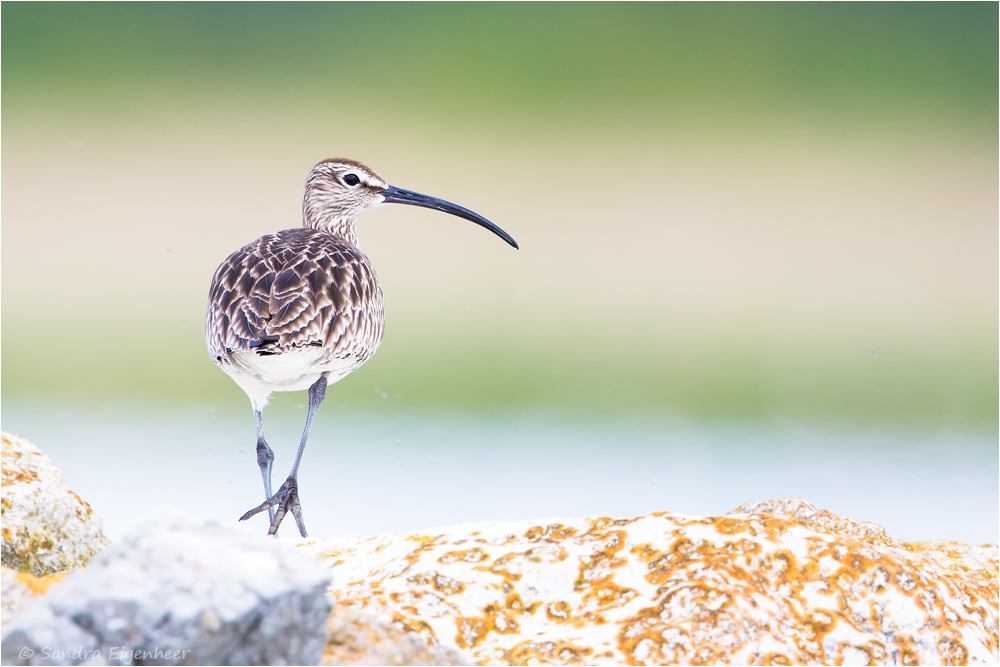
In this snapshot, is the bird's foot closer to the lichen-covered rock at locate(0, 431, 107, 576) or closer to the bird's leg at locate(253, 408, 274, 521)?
the bird's leg at locate(253, 408, 274, 521)

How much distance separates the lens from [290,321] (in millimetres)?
4801

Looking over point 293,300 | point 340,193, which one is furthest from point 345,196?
point 293,300

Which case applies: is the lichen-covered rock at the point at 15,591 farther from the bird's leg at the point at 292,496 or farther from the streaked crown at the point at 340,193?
the streaked crown at the point at 340,193

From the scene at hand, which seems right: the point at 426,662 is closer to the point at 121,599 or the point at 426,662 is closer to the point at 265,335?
the point at 121,599

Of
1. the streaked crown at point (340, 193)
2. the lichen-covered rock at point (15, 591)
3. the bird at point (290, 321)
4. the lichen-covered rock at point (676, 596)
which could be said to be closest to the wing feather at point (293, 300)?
the bird at point (290, 321)

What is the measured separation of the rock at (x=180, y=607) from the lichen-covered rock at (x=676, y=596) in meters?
0.29

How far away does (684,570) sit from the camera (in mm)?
2938

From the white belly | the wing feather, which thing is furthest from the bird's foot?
the wing feather

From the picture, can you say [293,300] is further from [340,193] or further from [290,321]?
[340,193]

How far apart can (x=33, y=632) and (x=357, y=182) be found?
15.2 ft

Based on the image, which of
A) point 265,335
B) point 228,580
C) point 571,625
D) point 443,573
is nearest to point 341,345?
point 265,335

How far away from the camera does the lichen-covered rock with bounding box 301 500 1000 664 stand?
8.82 ft

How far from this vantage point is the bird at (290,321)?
4.81 meters

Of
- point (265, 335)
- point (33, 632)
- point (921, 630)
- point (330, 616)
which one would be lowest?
point (921, 630)
